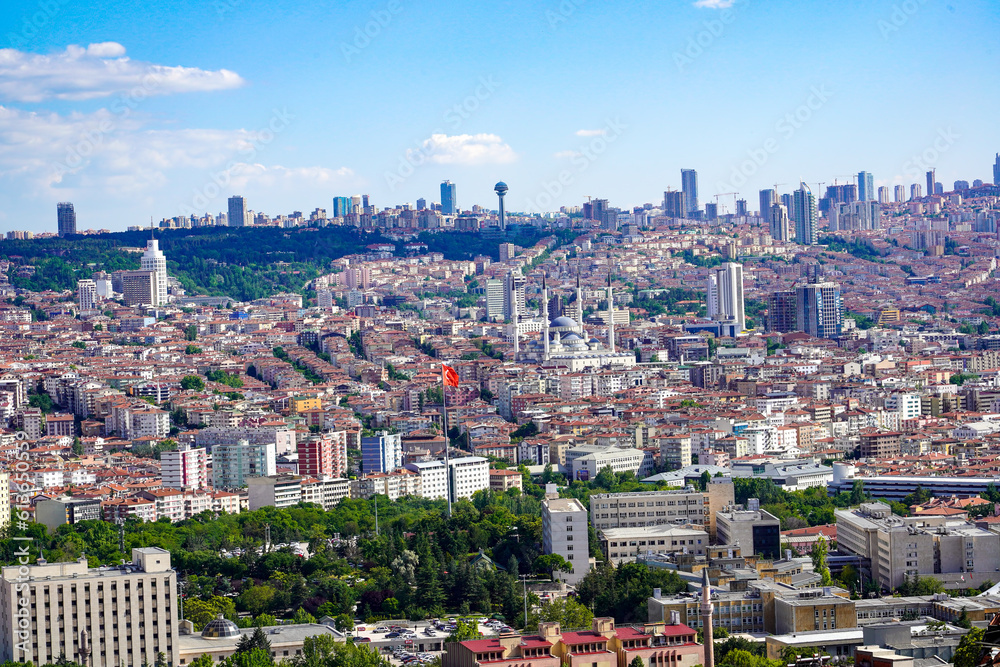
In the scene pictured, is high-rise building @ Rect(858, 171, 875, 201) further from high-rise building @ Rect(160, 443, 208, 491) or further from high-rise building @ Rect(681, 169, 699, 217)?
high-rise building @ Rect(160, 443, 208, 491)

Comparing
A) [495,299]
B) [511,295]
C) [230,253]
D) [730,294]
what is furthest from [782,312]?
[230,253]

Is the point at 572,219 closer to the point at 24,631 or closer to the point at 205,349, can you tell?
the point at 205,349

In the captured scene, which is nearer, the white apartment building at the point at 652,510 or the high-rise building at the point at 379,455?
the white apartment building at the point at 652,510

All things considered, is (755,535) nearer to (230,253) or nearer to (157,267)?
(157,267)

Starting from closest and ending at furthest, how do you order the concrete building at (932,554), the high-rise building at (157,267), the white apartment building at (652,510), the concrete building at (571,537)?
the concrete building at (932,554), the concrete building at (571,537), the white apartment building at (652,510), the high-rise building at (157,267)

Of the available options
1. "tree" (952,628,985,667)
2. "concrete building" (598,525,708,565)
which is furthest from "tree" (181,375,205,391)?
"tree" (952,628,985,667)

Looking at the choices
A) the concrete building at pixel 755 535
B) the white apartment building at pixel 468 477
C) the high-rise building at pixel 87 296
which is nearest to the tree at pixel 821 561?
the concrete building at pixel 755 535

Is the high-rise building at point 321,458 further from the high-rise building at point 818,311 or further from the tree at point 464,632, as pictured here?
the high-rise building at point 818,311
